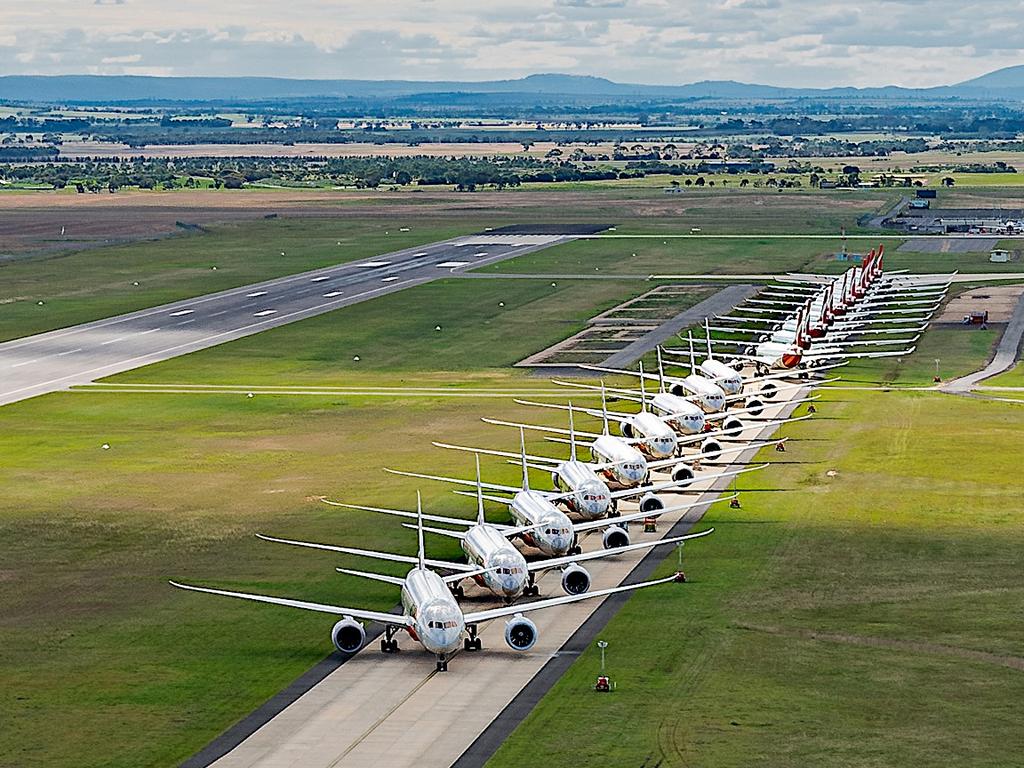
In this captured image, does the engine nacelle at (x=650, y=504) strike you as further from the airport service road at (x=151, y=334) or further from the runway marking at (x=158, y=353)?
the runway marking at (x=158, y=353)

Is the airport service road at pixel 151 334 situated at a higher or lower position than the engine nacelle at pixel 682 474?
lower

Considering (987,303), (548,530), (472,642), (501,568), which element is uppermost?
(501,568)

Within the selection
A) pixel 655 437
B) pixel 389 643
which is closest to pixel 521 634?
pixel 389 643

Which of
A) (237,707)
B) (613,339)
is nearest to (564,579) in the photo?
(237,707)

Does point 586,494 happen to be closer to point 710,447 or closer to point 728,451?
point 728,451

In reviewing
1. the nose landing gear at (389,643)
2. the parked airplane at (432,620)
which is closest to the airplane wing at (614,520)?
the parked airplane at (432,620)
